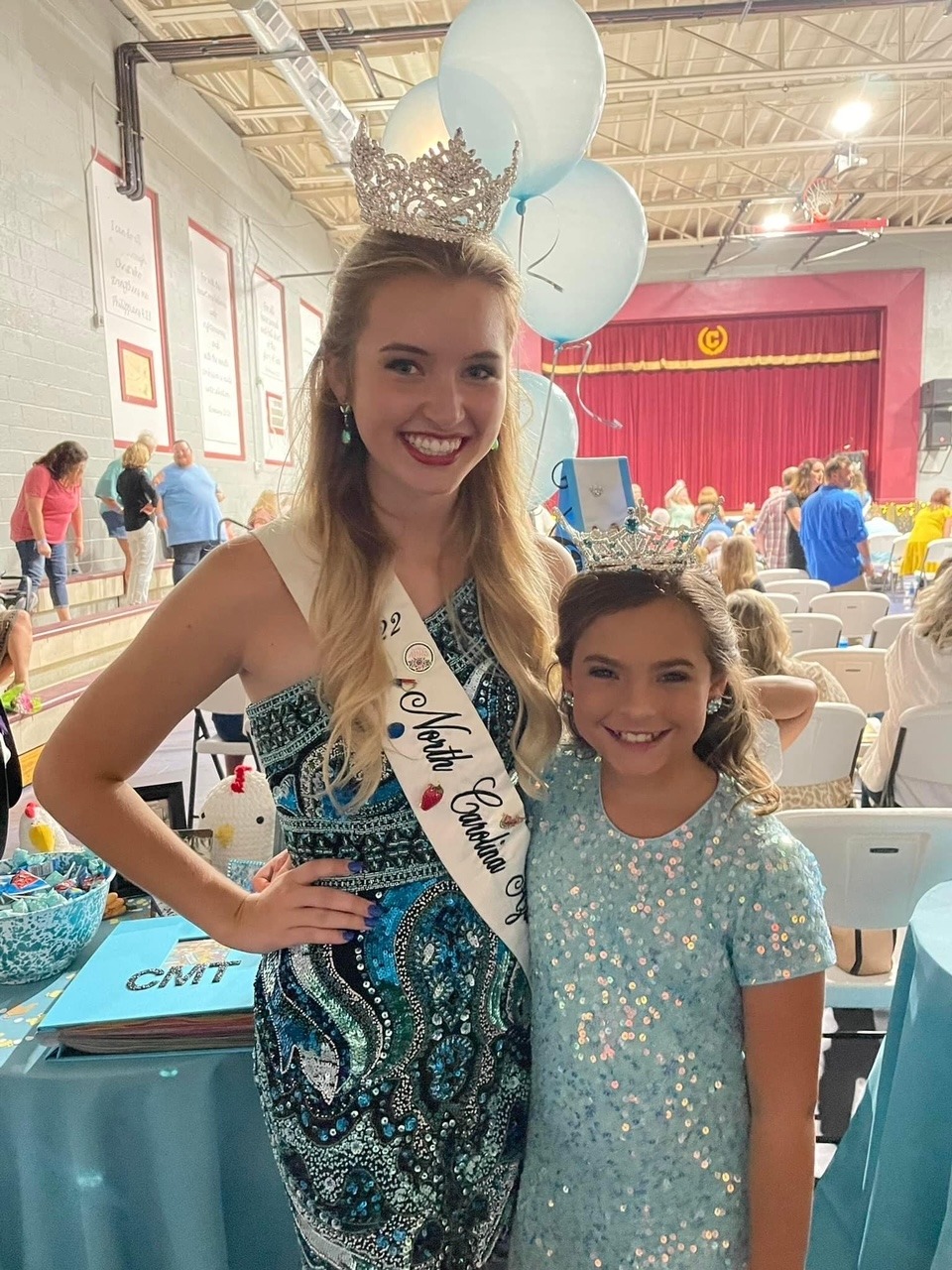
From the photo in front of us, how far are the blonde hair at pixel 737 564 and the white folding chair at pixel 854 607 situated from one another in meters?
1.27

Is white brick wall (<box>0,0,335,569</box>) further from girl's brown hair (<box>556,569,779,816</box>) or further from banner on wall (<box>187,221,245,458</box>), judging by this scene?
girl's brown hair (<box>556,569,779,816</box>)

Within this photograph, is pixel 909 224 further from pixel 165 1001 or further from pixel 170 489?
pixel 165 1001

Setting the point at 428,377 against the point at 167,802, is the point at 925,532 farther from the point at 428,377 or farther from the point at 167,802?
the point at 428,377

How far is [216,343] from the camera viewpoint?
25.0 feet

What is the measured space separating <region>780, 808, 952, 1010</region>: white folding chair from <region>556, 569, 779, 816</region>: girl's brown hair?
2.17 feet

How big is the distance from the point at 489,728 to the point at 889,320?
42.9ft

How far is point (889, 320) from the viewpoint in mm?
12086

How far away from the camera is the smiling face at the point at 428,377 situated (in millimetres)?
827

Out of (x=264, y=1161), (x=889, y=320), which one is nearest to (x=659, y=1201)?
(x=264, y=1161)

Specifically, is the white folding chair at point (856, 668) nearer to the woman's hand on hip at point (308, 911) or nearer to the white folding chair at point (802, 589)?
the white folding chair at point (802, 589)

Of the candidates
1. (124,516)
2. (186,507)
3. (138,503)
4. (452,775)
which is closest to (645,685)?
(452,775)

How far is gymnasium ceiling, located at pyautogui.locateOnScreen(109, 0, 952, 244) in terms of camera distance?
6324mm

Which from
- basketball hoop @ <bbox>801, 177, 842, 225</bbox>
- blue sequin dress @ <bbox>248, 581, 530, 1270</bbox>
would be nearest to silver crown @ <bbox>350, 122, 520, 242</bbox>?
blue sequin dress @ <bbox>248, 581, 530, 1270</bbox>

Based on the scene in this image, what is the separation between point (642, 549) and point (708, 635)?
10 cm
